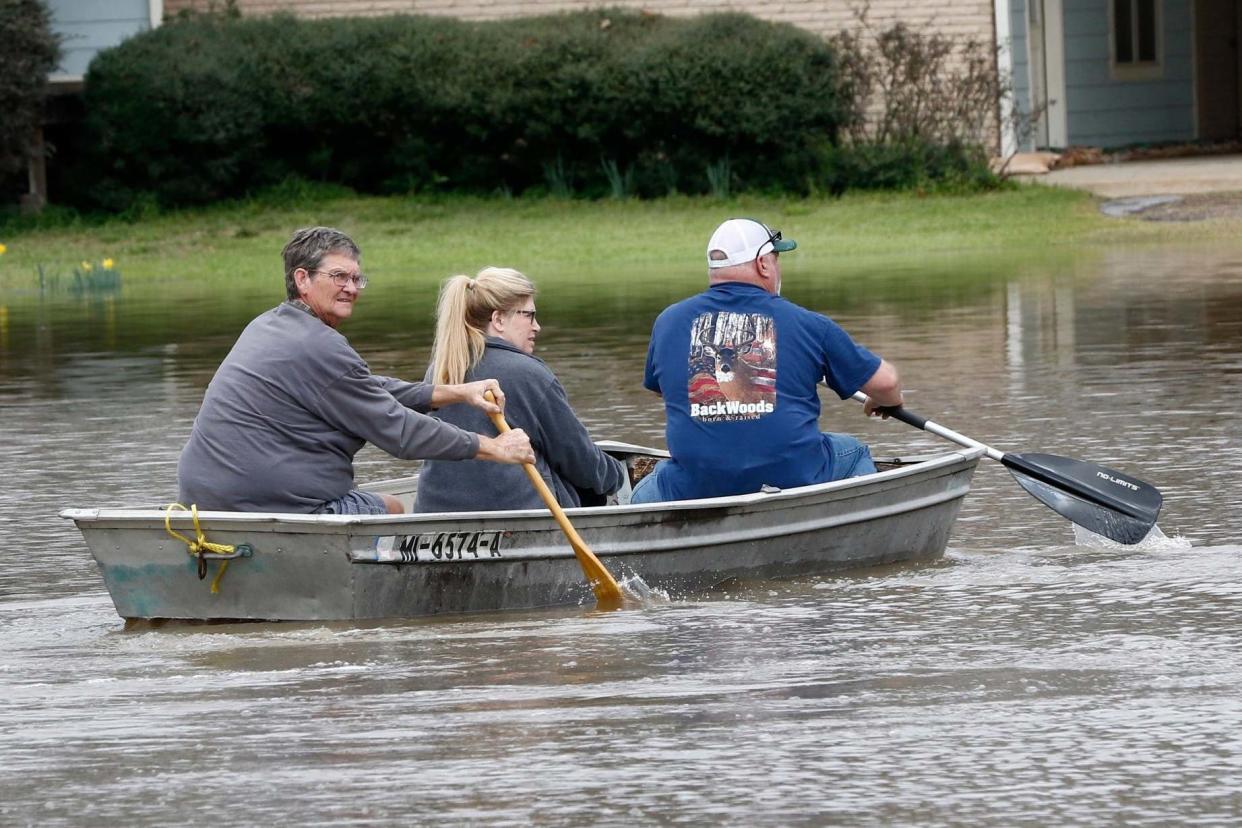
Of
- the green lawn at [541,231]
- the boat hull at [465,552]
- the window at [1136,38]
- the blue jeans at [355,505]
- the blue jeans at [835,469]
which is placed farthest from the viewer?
the window at [1136,38]

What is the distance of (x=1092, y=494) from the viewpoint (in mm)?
9055

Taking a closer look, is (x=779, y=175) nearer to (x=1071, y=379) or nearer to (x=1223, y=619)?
(x=1071, y=379)

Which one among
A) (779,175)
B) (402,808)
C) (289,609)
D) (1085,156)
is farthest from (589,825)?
(1085,156)

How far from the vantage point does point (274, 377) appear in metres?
7.84

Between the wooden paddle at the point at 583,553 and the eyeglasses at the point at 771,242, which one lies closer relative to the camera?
the wooden paddle at the point at 583,553

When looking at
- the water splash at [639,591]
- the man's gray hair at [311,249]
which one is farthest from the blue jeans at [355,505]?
the water splash at [639,591]

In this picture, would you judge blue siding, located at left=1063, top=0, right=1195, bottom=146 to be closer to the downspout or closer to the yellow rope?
the downspout

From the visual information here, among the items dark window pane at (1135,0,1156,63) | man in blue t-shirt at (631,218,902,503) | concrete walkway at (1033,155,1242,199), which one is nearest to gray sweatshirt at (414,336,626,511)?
man in blue t-shirt at (631,218,902,503)

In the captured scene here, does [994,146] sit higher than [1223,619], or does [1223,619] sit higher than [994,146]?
[994,146]

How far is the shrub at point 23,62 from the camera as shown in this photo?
28109 mm

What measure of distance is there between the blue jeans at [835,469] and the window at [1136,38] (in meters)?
25.0

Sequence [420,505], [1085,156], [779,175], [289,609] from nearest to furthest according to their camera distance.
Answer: [289,609], [420,505], [779,175], [1085,156]

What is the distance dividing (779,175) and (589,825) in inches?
957

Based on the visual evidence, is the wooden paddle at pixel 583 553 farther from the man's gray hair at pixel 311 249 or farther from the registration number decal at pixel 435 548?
the man's gray hair at pixel 311 249
